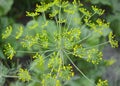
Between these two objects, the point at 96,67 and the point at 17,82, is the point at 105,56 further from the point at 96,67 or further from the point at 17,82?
the point at 17,82

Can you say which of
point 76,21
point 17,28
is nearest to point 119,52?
point 76,21

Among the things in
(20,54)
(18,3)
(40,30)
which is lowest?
(20,54)

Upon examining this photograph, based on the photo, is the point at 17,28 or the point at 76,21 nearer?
the point at 76,21

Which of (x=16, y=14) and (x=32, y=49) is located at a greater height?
(x=16, y=14)

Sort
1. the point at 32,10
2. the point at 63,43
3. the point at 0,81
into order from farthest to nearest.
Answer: the point at 32,10 → the point at 0,81 → the point at 63,43

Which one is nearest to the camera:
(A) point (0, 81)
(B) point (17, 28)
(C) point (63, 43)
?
(C) point (63, 43)

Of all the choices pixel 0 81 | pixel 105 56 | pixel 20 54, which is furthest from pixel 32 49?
pixel 105 56

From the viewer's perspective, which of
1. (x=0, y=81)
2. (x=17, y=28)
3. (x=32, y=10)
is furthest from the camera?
(x=32, y=10)

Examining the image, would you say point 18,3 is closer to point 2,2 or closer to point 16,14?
point 16,14

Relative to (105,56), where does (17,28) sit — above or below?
above
